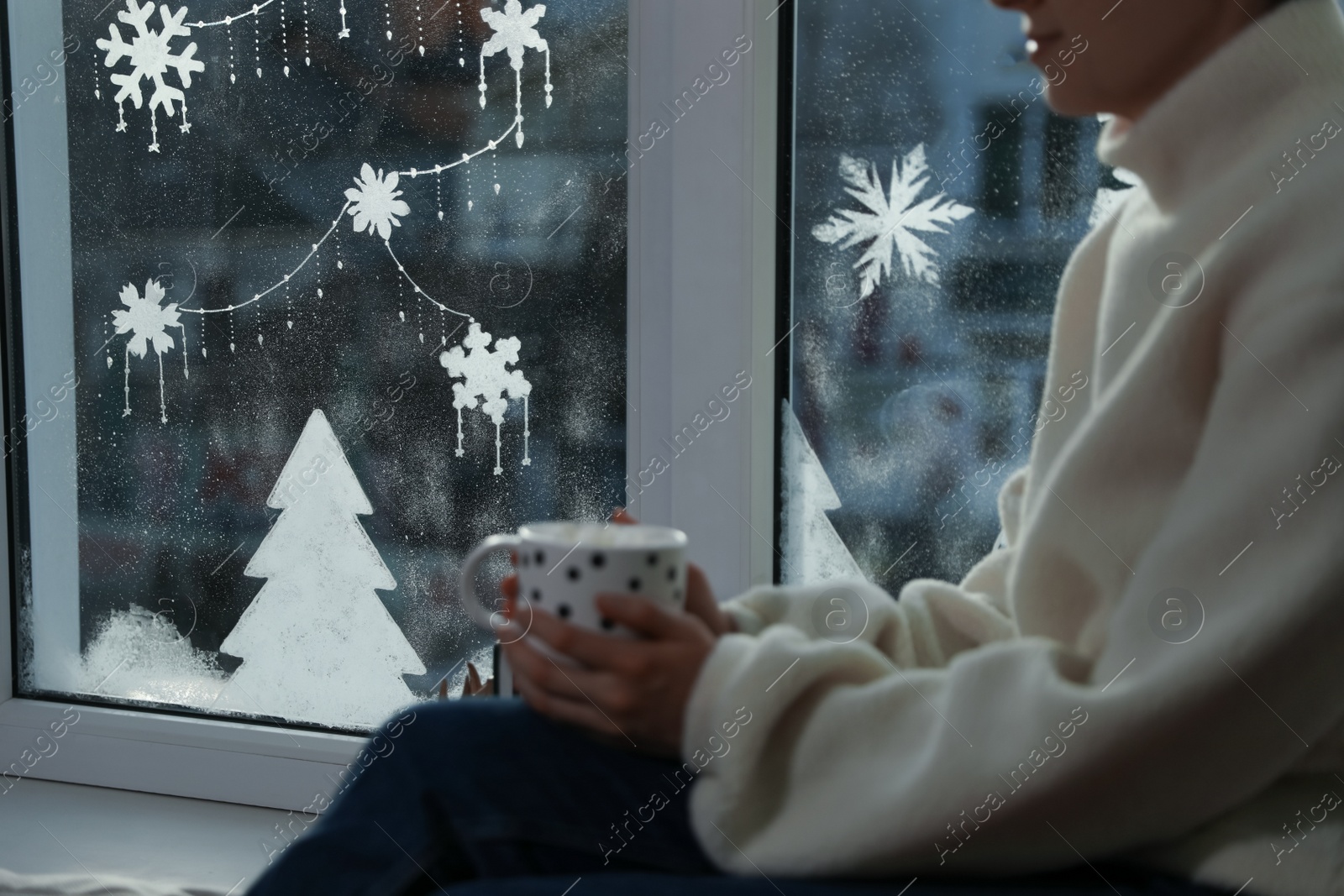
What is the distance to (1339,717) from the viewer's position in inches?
20.8

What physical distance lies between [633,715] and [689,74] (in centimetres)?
76

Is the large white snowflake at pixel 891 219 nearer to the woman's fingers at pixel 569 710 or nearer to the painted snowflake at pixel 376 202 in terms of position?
the painted snowflake at pixel 376 202

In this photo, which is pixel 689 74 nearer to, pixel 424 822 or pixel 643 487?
pixel 643 487

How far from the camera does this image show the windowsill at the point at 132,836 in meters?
1.23

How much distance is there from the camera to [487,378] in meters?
1.30

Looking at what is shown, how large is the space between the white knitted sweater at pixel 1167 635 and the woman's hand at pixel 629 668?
0.06 feet

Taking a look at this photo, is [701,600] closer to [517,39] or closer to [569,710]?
[569,710]

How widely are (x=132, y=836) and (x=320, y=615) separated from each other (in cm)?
A: 32

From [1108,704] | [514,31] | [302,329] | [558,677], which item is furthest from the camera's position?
[302,329]

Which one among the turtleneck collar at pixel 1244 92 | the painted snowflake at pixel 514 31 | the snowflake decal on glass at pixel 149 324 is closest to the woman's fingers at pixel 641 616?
the turtleneck collar at pixel 1244 92

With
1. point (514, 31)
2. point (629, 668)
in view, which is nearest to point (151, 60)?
point (514, 31)

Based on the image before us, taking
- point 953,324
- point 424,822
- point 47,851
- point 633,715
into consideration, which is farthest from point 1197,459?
point 47,851

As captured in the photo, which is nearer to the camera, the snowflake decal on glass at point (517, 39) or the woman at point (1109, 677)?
the woman at point (1109, 677)

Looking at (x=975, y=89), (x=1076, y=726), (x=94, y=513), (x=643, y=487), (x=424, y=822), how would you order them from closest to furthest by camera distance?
(x=1076, y=726) < (x=424, y=822) < (x=975, y=89) < (x=643, y=487) < (x=94, y=513)
